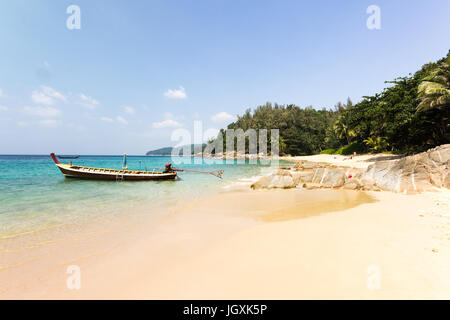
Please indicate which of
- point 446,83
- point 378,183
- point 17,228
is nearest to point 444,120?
point 446,83

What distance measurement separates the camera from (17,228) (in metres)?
7.06

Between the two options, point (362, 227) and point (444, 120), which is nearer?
point (362, 227)

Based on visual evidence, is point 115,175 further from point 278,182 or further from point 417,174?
point 417,174

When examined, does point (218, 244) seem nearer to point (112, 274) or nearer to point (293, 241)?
point (293, 241)

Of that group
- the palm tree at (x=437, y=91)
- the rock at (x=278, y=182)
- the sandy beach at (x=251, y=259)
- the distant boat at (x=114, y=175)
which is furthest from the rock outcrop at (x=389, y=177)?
the distant boat at (x=114, y=175)

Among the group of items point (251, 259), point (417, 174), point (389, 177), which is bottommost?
point (251, 259)

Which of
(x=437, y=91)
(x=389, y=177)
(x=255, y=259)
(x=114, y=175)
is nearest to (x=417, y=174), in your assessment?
(x=389, y=177)

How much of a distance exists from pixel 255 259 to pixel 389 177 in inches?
510

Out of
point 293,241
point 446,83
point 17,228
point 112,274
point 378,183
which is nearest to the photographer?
point 112,274

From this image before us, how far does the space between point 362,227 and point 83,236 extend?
30.8ft

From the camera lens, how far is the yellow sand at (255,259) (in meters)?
3.32

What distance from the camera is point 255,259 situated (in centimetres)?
430

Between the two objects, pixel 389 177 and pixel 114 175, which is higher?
pixel 389 177

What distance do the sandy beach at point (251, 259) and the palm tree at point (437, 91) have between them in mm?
17326
